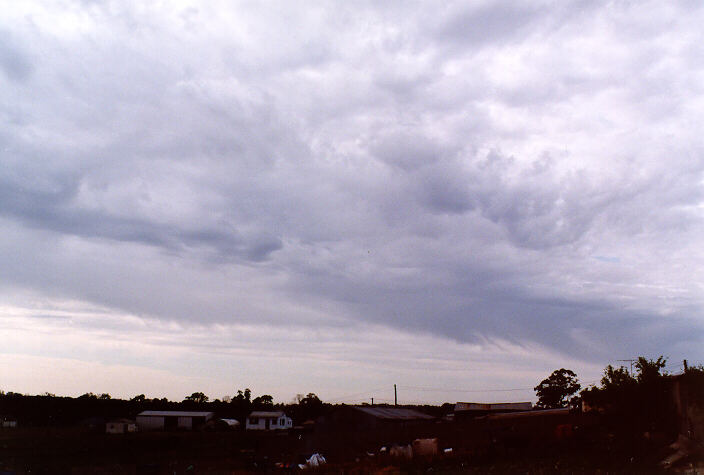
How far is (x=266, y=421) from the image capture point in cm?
10369

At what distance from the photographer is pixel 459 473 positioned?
29.0 m

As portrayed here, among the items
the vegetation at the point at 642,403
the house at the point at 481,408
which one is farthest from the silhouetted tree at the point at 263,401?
the vegetation at the point at 642,403

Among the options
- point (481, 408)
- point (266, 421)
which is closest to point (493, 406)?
point (481, 408)

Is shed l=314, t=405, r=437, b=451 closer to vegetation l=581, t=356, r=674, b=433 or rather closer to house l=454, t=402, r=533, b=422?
vegetation l=581, t=356, r=674, b=433

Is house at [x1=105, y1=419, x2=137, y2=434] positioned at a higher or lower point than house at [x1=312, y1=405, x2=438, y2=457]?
lower

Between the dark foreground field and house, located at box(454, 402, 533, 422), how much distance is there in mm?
31911

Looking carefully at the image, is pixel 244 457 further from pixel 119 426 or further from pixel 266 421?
pixel 119 426

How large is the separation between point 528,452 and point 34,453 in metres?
44.7

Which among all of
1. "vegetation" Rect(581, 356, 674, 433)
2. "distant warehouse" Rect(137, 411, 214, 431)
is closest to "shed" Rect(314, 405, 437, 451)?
"vegetation" Rect(581, 356, 674, 433)

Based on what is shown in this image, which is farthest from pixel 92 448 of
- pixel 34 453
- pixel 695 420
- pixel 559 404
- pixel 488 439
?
pixel 559 404

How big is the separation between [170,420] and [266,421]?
55.0 feet

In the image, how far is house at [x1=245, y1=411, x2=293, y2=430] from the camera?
103 metres

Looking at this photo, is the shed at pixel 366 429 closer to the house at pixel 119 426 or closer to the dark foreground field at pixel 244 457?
the dark foreground field at pixel 244 457

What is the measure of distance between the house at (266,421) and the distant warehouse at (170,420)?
7.99m
